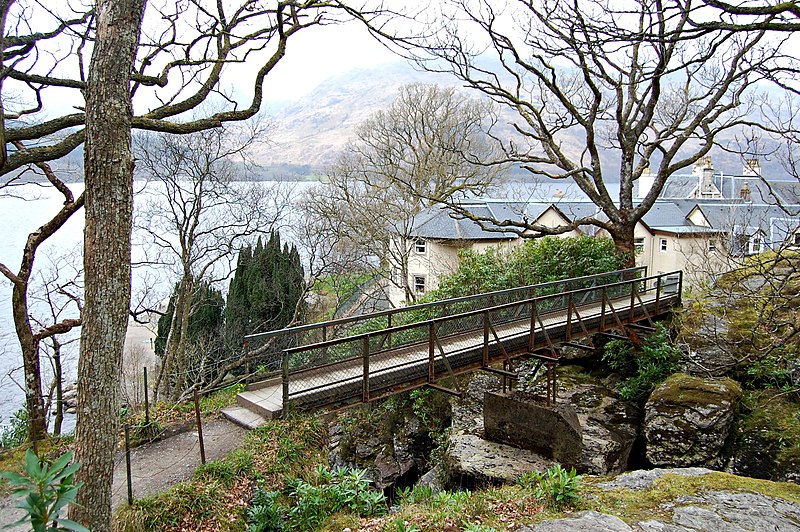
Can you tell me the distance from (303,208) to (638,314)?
53.9 feet

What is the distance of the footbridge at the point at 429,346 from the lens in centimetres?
754

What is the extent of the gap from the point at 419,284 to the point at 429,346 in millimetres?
18456

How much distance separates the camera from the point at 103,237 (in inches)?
180

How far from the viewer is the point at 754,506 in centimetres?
569

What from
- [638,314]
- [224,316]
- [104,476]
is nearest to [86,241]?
[104,476]

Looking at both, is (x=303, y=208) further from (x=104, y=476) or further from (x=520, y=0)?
(x=104, y=476)

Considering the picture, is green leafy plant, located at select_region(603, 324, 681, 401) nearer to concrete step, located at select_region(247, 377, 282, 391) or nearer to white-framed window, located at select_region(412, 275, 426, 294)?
concrete step, located at select_region(247, 377, 282, 391)

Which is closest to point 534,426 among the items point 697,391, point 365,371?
point 697,391

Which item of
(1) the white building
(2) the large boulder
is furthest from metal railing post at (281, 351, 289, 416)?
(1) the white building

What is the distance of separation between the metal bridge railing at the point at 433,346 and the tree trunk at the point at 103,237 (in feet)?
8.02

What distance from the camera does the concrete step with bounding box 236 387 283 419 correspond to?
723 centimetres

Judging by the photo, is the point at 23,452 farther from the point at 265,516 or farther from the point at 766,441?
the point at 766,441

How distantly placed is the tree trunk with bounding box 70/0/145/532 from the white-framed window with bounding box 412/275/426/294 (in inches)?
881

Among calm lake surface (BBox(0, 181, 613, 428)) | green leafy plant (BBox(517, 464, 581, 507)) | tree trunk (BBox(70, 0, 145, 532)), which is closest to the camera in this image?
tree trunk (BBox(70, 0, 145, 532))
